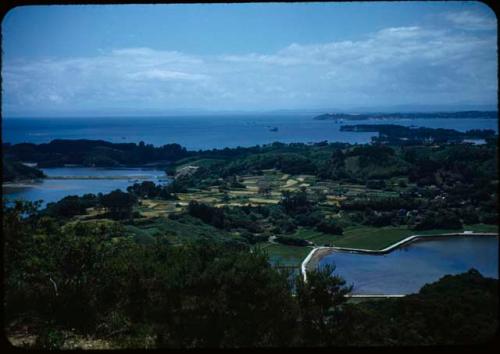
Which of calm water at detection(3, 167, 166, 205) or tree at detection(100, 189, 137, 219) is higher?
calm water at detection(3, 167, 166, 205)

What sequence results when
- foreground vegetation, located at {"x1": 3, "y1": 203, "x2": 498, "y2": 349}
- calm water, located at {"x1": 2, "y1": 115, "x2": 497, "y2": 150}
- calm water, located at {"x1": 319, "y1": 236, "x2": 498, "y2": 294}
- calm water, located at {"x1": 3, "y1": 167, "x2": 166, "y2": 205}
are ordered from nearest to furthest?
foreground vegetation, located at {"x1": 3, "y1": 203, "x2": 498, "y2": 349} < calm water, located at {"x1": 319, "y1": 236, "x2": 498, "y2": 294} < calm water, located at {"x1": 3, "y1": 167, "x2": 166, "y2": 205} < calm water, located at {"x1": 2, "y1": 115, "x2": 497, "y2": 150}

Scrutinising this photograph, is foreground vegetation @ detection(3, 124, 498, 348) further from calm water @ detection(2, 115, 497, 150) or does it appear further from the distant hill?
the distant hill

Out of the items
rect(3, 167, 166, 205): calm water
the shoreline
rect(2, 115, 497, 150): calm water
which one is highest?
rect(2, 115, 497, 150): calm water

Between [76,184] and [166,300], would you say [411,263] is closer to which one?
[166,300]

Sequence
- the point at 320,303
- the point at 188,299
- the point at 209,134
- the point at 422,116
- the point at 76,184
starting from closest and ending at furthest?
the point at 188,299
the point at 320,303
the point at 76,184
the point at 422,116
the point at 209,134

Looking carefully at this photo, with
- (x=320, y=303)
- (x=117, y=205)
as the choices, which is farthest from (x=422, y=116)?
(x=320, y=303)

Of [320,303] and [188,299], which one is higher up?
[188,299]

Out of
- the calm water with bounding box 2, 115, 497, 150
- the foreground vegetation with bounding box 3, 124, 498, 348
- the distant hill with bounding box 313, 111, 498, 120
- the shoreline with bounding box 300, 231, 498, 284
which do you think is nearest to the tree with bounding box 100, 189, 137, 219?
the shoreline with bounding box 300, 231, 498, 284

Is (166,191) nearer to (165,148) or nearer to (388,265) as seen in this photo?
(165,148)
